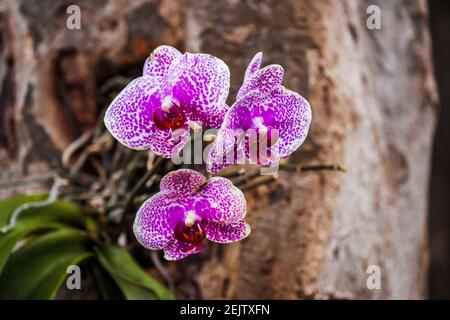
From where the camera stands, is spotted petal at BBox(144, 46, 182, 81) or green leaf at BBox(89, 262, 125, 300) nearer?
spotted petal at BBox(144, 46, 182, 81)

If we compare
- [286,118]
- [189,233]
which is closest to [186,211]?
[189,233]

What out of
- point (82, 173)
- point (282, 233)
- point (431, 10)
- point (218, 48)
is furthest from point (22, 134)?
point (431, 10)

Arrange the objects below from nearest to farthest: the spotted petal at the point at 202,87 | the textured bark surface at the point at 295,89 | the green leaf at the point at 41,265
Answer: the spotted petal at the point at 202,87
the green leaf at the point at 41,265
the textured bark surface at the point at 295,89

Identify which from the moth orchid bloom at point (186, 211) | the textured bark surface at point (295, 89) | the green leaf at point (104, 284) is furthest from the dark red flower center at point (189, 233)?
the textured bark surface at point (295, 89)

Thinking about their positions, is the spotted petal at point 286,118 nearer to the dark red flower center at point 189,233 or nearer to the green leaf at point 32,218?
the dark red flower center at point 189,233

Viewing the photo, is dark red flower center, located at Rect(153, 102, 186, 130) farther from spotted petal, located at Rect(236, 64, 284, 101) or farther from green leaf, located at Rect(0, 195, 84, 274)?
green leaf, located at Rect(0, 195, 84, 274)

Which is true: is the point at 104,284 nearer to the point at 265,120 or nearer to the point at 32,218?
the point at 32,218

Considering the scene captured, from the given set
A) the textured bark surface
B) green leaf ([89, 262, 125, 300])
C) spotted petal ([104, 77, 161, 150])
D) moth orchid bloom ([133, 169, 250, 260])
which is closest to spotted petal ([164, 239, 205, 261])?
moth orchid bloom ([133, 169, 250, 260])

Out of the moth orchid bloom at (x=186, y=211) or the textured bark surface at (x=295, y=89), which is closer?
the moth orchid bloom at (x=186, y=211)
